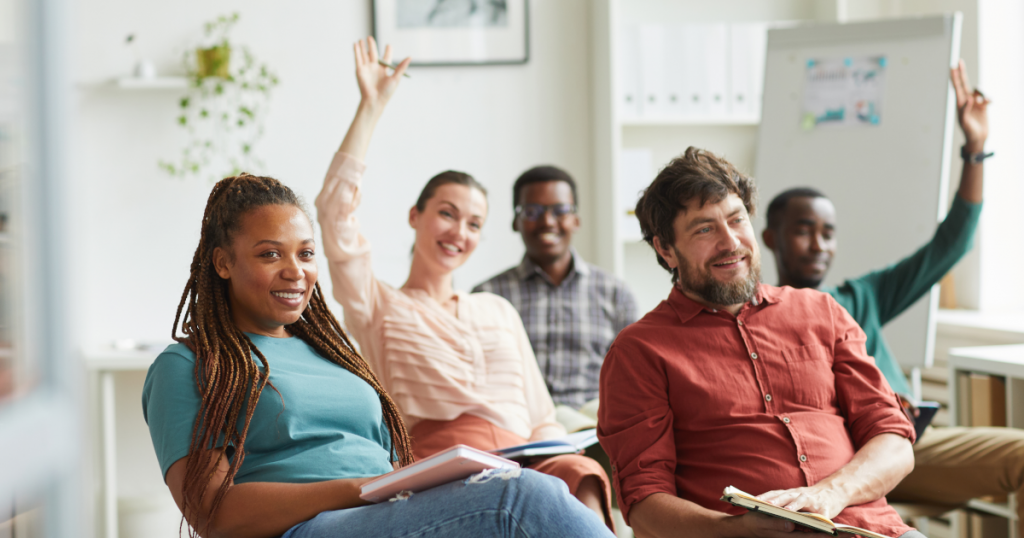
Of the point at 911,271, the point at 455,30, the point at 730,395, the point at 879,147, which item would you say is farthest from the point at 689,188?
the point at 455,30

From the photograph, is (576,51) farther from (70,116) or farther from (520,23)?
(70,116)

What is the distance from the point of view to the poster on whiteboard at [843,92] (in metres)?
2.85

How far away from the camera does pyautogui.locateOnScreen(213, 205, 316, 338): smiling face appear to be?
1381mm

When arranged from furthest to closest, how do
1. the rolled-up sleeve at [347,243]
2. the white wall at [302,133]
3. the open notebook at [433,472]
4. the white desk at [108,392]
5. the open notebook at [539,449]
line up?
the white wall at [302,133]
the white desk at [108,392]
the rolled-up sleeve at [347,243]
the open notebook at [539,449]
the open notebook at [433,472]

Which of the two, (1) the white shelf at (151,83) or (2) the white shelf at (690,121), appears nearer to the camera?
(1) the white shelf at (151,83)

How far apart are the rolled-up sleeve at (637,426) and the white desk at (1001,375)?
3.79 ft

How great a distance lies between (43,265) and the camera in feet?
1.45

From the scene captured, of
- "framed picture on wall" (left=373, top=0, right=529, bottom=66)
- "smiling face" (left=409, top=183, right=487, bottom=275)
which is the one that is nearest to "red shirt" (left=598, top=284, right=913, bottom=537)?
"smiling face" (left=409, top=183, right=487, bottom=275)

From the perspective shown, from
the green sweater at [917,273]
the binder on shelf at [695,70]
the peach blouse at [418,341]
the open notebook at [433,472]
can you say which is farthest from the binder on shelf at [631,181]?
the open notebook at [433,472]

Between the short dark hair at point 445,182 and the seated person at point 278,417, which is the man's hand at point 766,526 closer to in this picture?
the seated person at point 278,417

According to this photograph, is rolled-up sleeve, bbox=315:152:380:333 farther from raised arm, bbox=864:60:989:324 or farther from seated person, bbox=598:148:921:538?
raised arm, bbox=864:60:989:324

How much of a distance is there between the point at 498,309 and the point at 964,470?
1.21 m

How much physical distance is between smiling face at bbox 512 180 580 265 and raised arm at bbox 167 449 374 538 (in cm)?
150

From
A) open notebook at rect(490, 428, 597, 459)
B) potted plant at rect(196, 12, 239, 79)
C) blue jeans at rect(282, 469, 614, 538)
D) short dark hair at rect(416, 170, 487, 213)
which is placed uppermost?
potted plant at rect(196, 12, 239, 79)
